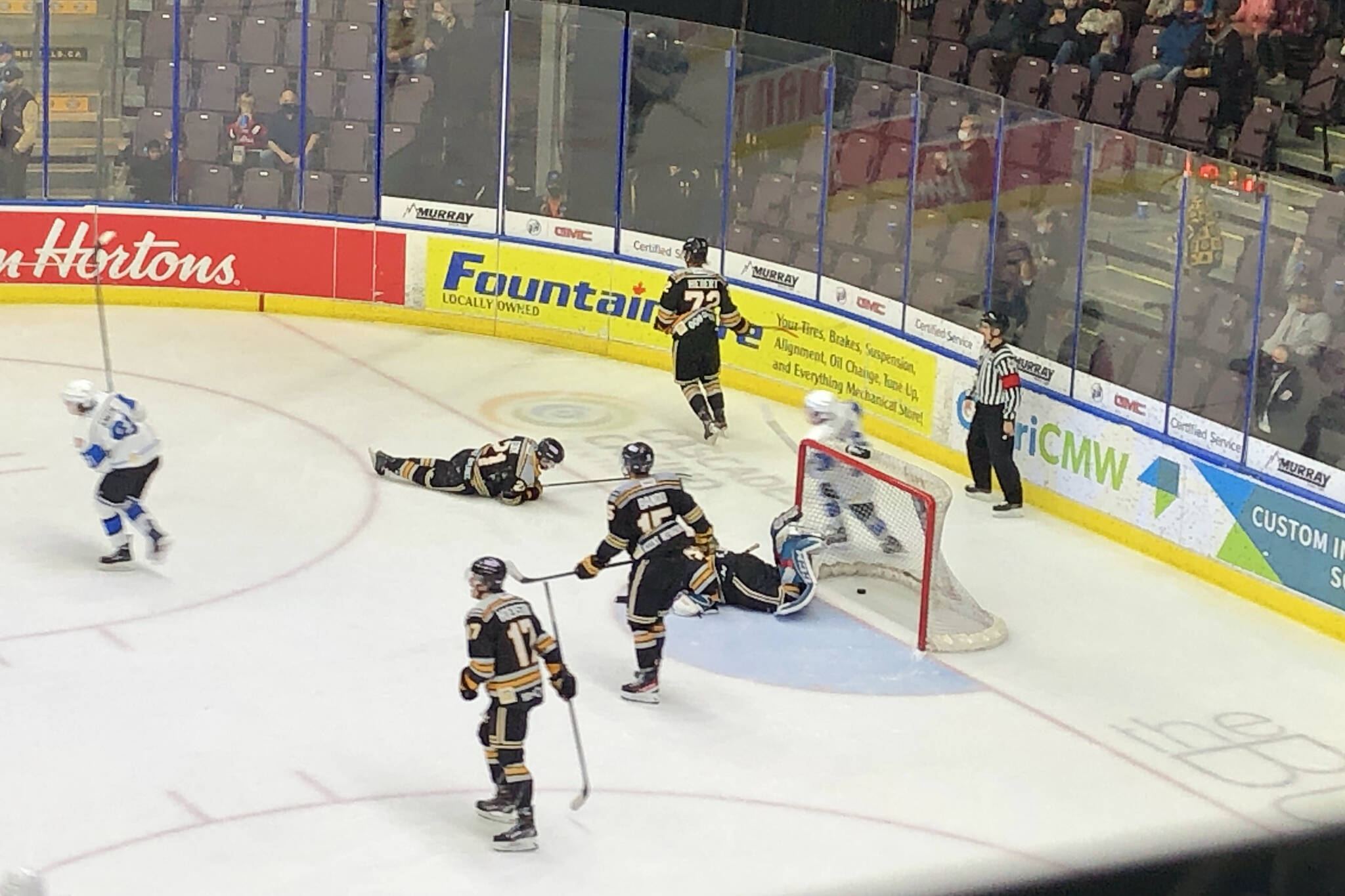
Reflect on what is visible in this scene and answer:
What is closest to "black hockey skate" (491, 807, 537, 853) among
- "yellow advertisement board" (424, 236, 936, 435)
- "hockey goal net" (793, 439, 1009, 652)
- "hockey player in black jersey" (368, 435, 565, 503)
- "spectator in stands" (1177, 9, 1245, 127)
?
"hockey goal net" (793, 439, 1009, 652)

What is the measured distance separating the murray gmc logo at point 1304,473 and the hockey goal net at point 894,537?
5.96 ft

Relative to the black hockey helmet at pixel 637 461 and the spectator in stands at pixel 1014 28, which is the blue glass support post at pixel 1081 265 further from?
the spectator in stands at pixel 1014 28

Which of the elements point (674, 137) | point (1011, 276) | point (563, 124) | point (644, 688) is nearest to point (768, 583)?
point (644, 688)

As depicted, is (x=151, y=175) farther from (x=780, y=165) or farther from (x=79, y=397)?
(x=79, y=397)

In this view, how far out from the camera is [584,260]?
15648 mm

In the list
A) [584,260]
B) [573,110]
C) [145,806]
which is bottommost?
[145,806]

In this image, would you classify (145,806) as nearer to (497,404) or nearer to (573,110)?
(497,404)

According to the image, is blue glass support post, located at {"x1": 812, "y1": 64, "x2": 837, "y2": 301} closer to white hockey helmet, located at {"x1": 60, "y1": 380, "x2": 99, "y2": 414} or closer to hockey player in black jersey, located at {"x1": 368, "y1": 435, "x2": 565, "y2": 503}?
hockey player in black jersey, located at {"x1": 368, "y1": 435, "x2": 565, "y2": 503}

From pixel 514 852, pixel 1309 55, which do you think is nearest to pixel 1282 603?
pixel 514 852

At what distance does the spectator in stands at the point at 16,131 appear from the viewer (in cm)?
1612

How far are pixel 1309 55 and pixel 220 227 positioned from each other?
885 centimetres

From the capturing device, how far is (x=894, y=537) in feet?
34.9

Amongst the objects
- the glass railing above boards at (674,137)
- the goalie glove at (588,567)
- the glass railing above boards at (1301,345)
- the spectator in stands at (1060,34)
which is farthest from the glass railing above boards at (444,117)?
the goalie glove at (588,567)

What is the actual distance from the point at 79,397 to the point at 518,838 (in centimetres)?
395
